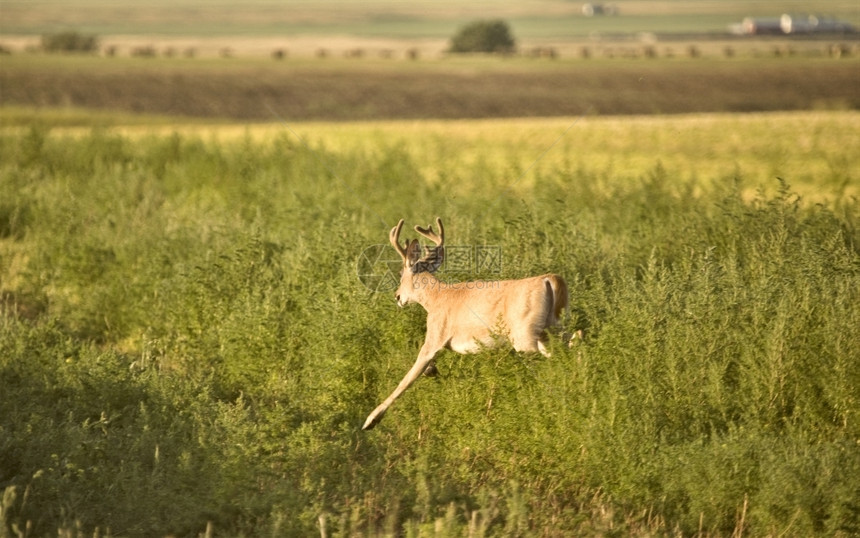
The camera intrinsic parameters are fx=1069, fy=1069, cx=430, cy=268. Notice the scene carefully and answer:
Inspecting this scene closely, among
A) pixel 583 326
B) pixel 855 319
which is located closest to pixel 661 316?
pixel 583 326

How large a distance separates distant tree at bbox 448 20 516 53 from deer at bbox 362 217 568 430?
8798 centimetres

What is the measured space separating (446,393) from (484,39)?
93518 millimetres

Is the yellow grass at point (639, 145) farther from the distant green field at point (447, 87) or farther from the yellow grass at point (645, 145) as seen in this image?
the distant green field at point (447, 87)

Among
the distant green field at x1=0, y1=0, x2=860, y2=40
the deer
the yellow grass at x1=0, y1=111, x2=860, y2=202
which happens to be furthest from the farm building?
the distant green field at x1=0, y1=0, x2=860, y2=40

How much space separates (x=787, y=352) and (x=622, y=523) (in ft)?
7.20

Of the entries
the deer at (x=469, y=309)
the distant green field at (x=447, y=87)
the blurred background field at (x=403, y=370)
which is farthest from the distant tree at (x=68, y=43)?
the deer at (x=469, y=309)

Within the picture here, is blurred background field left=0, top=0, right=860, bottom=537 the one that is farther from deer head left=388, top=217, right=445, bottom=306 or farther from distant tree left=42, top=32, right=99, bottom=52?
distant tree left=42, top=32, right=99, bottom=52

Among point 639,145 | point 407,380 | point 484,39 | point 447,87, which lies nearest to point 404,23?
point 484,39

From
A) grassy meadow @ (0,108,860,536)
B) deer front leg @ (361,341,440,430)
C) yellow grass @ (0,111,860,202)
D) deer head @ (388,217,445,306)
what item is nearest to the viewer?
grassy meadow @ (0,108,860,536)

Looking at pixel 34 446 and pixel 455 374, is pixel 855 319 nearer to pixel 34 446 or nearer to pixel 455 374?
pixel 455 374

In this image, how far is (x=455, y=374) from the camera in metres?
9.98

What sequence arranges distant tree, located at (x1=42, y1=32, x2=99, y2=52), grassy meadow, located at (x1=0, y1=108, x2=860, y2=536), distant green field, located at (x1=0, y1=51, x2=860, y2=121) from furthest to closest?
distant tree, located at (x1=42, y1=32, x2=99, y2=52) → distant green field, located at (x1=0, y1=51, x2=860, y2=121) → grassy meadow, located at (x1=0, y1=108, x2=860, y2=536)

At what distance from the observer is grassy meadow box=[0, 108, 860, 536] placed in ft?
27.4

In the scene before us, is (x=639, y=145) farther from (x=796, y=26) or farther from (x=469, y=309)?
(x=469, y=309)
